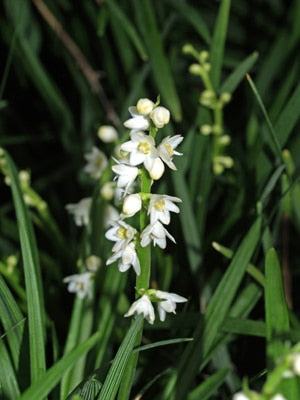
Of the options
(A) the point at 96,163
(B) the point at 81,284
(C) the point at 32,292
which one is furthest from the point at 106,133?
(C) the point at 32,292

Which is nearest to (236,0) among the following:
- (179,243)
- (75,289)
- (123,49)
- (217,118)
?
(123,49)

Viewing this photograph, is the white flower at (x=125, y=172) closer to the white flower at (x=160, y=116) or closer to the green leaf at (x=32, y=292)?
the white flower at (x=160, y=116)

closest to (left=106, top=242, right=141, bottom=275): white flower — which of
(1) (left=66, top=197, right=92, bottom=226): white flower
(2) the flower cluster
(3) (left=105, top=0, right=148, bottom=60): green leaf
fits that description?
(2) the flower cluster

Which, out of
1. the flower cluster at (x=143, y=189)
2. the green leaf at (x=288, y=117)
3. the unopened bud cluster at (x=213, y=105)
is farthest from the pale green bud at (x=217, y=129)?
the flower cluster at (x=143, y=189)

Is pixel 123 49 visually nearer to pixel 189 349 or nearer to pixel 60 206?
pixel 60 206

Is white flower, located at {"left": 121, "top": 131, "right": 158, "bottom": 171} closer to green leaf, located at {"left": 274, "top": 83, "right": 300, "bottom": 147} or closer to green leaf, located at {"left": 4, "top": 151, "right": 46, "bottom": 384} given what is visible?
green leaf, located at {"left": 4, "top": 151, "right": 46, "bottom": 384}

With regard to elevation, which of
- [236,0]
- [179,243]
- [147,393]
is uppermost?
[236,0]
